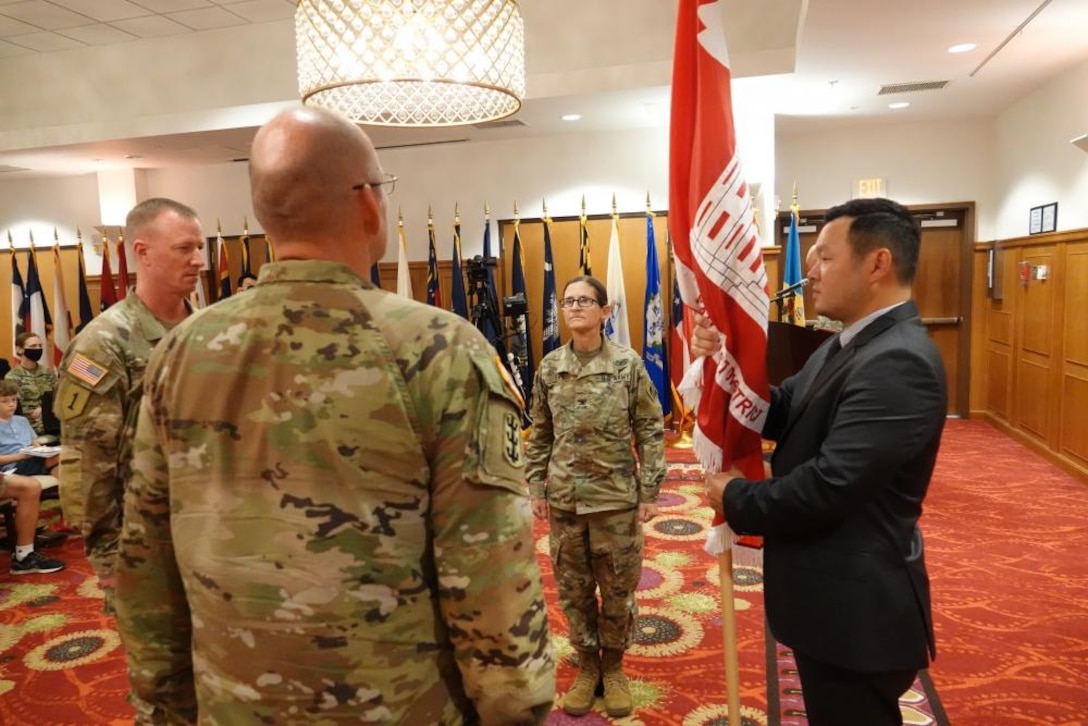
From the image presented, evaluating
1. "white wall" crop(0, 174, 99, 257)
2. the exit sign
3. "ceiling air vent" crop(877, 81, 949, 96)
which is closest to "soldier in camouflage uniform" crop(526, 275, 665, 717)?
"ceiling air vent" crop(877, 81, 949, 96)

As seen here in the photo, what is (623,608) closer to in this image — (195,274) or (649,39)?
(195,274)

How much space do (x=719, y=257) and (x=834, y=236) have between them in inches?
11.0

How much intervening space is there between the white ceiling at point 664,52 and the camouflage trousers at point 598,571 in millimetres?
3261

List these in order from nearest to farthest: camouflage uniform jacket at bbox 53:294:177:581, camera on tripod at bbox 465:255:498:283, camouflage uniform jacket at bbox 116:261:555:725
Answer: camouflage uniform jacket at bbox 116:261:555:725 < camouflage uniform jacket at bbox 53:294:177:581 < camera on tripod at bbox 465:255:498:283

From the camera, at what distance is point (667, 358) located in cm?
706

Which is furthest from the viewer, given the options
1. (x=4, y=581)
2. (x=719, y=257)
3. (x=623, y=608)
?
(x=4, y=581)

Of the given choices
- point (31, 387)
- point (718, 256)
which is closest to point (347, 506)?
point (718, 256)

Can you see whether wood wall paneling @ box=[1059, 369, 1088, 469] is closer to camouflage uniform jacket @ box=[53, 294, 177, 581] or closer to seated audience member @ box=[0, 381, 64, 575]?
camouflage uniform jacket @ box=[53, 294, 177, 581]

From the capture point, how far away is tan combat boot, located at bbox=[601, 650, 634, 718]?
2479 millimetres

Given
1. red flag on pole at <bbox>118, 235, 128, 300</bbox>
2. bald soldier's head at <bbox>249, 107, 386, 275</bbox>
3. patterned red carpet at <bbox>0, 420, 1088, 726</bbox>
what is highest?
red flag on pole at <bbox>118, 235, 128, 300</bbox>

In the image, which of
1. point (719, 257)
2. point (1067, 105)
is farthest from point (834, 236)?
point (1067, 105)

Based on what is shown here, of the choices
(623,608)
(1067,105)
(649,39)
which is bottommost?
(623,608)

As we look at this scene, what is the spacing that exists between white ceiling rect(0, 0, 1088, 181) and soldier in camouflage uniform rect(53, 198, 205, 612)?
3.64 metres

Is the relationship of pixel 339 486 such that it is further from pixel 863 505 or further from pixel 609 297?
pixel 609 297
